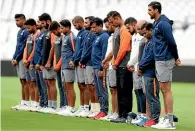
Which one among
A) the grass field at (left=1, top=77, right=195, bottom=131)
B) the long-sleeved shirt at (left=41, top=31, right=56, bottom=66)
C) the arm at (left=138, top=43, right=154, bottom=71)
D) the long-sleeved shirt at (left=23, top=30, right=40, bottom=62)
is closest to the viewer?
the grass field at (left=1, top=77, right=195, bottom=131)

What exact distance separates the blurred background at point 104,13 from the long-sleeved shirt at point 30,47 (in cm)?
1157

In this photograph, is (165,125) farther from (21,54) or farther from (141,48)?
(21,54)

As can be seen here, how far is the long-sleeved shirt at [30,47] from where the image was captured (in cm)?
1838

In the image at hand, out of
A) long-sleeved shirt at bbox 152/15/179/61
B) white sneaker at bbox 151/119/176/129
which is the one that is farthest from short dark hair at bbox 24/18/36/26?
white sneaker at bbox 151/119/176/129

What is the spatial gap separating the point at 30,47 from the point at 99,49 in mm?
2626

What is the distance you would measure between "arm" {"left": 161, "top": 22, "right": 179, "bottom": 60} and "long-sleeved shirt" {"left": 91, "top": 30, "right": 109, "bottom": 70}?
7.59 feet

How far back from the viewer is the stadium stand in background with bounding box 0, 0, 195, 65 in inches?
1294

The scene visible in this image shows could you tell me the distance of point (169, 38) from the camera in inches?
547

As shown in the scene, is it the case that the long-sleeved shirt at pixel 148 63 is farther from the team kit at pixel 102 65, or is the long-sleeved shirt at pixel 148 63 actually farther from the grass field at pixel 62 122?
the grass field at pixel 62 122

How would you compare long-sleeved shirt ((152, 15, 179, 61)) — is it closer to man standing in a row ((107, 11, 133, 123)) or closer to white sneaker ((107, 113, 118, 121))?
man standing in a row ((107, 11, 133, 123))

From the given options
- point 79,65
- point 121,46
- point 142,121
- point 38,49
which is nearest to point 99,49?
point 79,65

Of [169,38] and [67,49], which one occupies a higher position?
[169,38]

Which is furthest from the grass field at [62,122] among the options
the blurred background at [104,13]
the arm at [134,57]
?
the blurred background at [104,13]

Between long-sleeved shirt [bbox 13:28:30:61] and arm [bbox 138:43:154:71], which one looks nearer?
arm [bbox 138:43:154:71]
